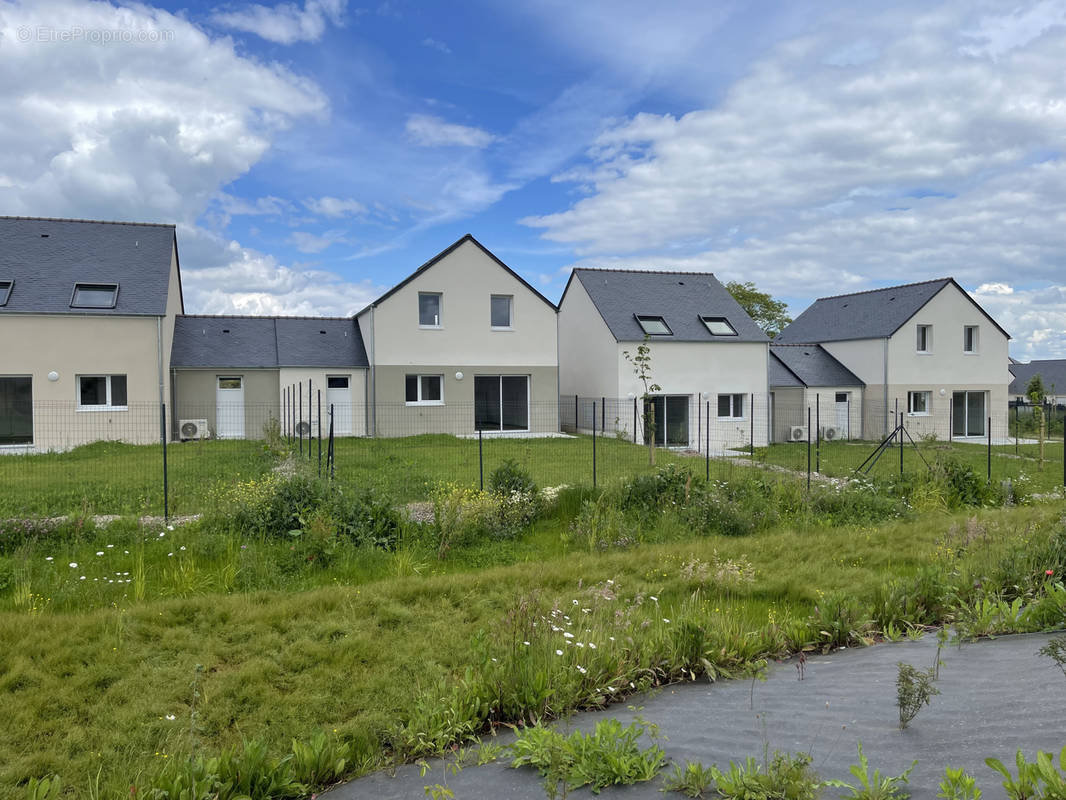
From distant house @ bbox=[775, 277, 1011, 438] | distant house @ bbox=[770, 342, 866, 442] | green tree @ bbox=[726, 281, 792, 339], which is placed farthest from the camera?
green tree @ bbox=[726, 281, 792, 339]

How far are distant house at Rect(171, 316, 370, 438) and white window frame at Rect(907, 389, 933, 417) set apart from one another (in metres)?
20.1

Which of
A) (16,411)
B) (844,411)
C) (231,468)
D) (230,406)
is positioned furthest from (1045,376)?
(16,411)

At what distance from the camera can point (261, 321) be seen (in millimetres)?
23875

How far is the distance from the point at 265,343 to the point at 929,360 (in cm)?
2419

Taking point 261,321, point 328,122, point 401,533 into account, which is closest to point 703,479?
point 401,533

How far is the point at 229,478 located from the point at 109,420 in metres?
9.37

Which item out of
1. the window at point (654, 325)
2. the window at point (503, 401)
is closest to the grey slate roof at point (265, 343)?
the window at point (503, 401)

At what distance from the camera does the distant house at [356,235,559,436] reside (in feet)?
71.4

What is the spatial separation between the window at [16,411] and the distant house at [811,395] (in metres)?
22.7

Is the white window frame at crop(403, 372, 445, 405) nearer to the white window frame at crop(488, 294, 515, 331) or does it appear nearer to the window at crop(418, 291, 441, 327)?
the window at crop(418, 291, 441, 327)

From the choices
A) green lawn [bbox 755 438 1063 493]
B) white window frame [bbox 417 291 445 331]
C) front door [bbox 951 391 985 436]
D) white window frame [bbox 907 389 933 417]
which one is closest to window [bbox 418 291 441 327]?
white window frame [bbox 417 291 445 331]

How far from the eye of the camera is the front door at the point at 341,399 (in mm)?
22125

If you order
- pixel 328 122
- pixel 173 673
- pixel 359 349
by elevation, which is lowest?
pixel 173 673

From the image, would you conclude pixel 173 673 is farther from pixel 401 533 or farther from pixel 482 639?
pixel 401 533
